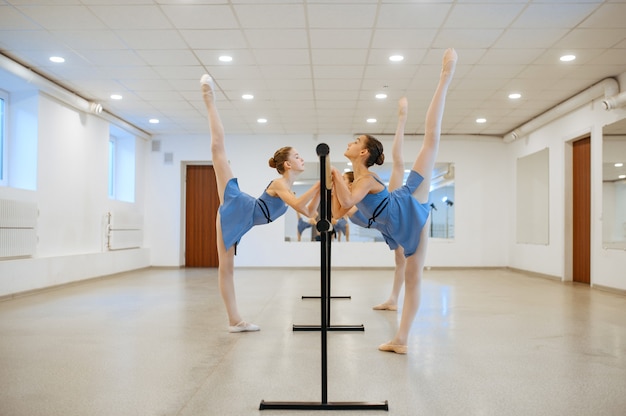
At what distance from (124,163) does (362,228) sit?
548 cm

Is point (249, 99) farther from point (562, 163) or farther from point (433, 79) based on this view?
point (562, 163)

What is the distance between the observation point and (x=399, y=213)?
3.13 metres

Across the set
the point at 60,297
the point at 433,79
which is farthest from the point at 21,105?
the point at 433,79

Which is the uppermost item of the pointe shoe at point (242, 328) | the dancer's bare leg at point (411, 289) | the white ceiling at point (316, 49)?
the white ceiling at point (316, 49)

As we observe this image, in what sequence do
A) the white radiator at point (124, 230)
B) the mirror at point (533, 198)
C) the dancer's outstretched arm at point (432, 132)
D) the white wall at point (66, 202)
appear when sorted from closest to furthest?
the dancer's outstretched arm at point (432, 132), the white wall at point (66, 202), the white radiator at point (124, 230), the mirror at point (533, 198)

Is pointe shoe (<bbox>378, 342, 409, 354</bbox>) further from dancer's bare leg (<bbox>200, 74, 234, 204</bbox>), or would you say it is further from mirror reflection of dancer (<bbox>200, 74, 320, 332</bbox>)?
dancer's bare leg (<bbox>200, 74, 234, 204</bbox>)

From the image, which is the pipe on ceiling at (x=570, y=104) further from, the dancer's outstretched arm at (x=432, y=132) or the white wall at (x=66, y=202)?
the white wall at (x=66, y=202)

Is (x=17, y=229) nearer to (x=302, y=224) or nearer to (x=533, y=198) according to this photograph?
(x=302, y=224)

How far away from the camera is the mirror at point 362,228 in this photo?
11.1 metres

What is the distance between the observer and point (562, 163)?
858cm

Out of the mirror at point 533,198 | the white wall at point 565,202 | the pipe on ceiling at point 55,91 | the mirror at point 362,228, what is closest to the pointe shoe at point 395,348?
the white wall at point 565,202

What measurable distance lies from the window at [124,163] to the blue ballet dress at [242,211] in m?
7.52

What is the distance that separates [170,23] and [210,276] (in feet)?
16.6

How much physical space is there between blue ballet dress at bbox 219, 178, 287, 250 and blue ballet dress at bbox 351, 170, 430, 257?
2.83ft
